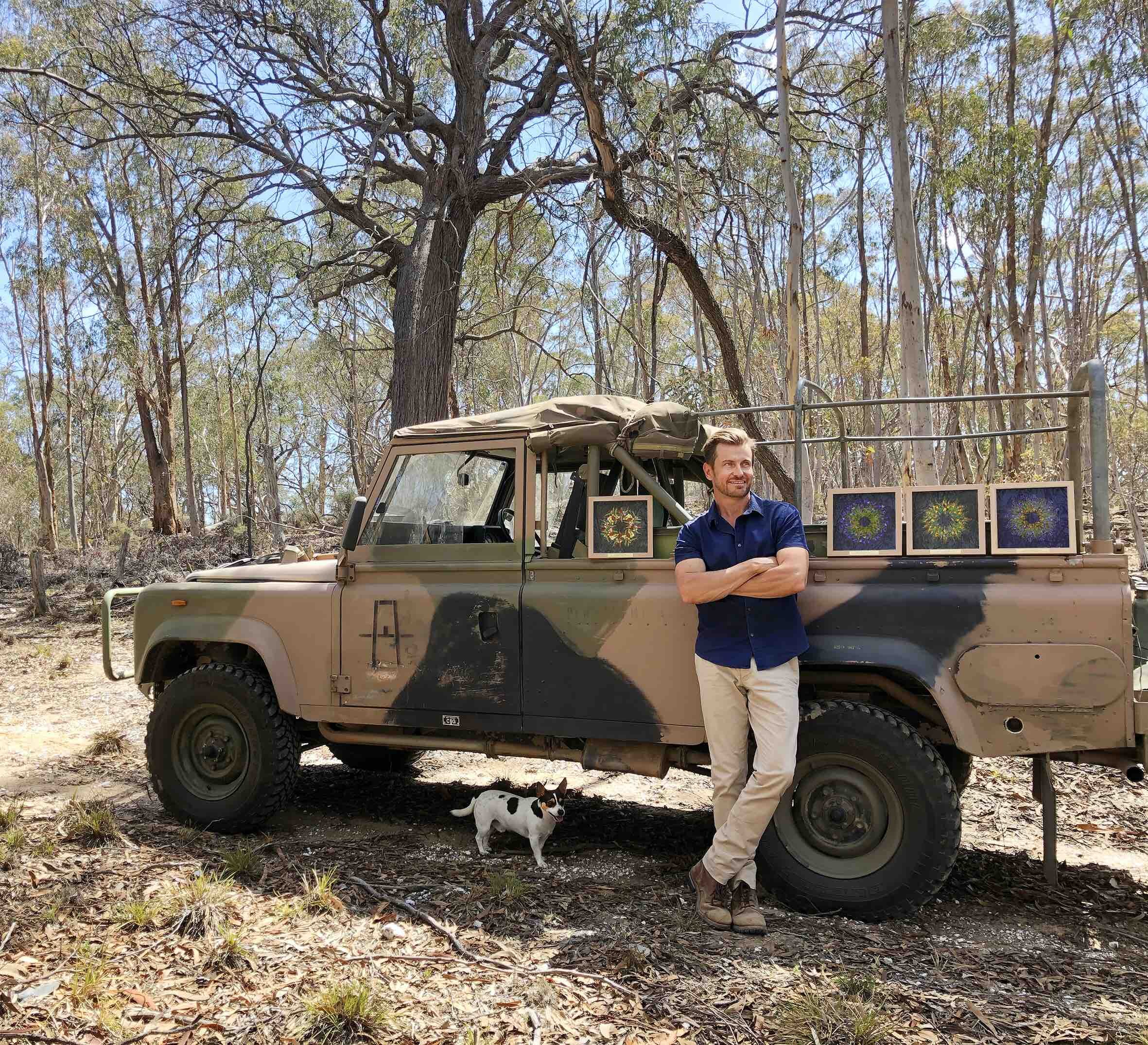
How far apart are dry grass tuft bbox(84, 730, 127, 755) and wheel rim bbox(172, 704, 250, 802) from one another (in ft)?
6.65

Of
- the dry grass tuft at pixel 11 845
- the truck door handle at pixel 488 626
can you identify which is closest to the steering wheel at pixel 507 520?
the truck door handle at pixel 488 626

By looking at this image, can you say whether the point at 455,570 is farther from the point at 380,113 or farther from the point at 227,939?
the point at 380,113

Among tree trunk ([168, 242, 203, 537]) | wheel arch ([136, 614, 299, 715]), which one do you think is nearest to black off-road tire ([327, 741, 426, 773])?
wheel arch ([136, 614, 299, 715])

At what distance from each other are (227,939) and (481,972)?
98 centimetres

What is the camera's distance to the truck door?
4273mm

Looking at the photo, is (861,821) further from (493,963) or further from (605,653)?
(493,963)

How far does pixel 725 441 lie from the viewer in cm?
367

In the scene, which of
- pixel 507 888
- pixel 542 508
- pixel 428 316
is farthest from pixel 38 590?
pixel 507 888

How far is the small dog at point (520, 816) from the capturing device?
4336 mm

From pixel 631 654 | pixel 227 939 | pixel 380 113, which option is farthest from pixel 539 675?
pixel 380 113

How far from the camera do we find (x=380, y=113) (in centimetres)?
1155

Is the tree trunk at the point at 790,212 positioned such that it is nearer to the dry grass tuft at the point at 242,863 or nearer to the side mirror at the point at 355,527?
the side mirror at the point at 355,527

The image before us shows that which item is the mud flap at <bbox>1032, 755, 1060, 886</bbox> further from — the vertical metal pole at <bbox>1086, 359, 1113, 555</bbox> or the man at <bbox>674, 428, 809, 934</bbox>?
the man at <bbox>674, 428, 809, 934</bbox>

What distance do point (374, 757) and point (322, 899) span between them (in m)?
2.12
